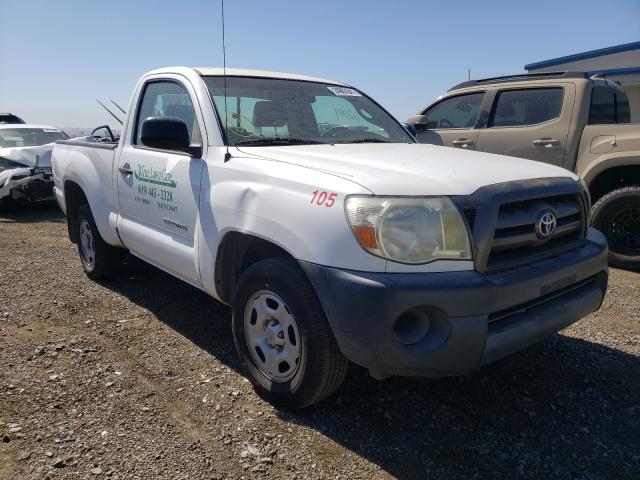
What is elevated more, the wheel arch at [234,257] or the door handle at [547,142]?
the door handle at [547,142]

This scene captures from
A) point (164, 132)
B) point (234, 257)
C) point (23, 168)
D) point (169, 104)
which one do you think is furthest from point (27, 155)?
point (234, 257)

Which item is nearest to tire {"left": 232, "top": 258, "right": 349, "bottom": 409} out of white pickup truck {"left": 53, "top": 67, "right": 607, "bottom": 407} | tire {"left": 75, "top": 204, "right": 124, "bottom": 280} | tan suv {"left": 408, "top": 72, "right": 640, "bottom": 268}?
white pickup truck {"left": 53, "top": 67, "right": 607, "bottom": 407}

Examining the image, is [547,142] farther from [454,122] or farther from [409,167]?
[409,167]

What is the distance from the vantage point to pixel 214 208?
294 cm

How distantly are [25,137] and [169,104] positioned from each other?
8295mm

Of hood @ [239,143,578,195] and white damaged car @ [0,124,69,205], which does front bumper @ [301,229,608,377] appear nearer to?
hood @ [239,143,578,195]

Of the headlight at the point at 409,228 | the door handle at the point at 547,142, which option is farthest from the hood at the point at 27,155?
the headlight at the point at 409,228

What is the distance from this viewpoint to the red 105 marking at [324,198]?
2.29 meters

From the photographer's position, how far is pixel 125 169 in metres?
3.93

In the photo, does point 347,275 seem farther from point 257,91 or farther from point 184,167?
point 257,91

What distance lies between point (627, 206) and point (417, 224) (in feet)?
13.1

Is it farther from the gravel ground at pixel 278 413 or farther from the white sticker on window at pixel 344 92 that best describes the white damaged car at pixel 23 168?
the white sticker on window at pixel 344 92

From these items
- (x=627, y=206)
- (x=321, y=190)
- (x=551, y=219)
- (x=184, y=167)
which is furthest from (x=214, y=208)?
(x=627, y=206)

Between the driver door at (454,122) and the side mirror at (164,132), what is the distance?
12.3 ft
